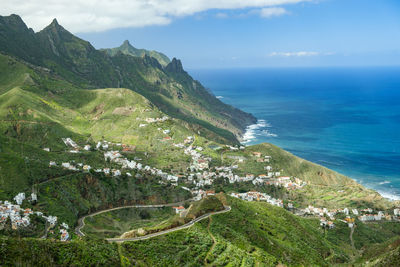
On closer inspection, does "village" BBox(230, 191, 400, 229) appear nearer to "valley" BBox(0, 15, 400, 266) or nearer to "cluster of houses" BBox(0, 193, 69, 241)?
"valley" BBox(0, 15, 400, 266)

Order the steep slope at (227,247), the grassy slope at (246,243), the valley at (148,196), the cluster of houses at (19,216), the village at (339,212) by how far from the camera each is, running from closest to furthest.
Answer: the steep slope at (227,247), the grassy slope at (246,243), the valley at (148,196), the cluster of houses at (19,216), the village at (339,212)

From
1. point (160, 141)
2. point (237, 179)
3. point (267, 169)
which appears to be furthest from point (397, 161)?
point (160, 141)

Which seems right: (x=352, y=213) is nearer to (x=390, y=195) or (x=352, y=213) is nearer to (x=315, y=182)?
(x=315, y=182)

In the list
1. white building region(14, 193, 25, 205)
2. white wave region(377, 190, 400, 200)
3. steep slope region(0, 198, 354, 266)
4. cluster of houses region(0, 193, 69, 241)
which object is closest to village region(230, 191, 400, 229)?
steep slope region(0, 198, 354, 266)

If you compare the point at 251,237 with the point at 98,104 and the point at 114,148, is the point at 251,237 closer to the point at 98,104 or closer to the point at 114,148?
the point at 114,148

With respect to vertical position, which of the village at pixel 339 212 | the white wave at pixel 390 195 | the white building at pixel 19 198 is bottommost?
the village at pixel 339 212

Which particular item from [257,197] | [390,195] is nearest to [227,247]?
[257,197]

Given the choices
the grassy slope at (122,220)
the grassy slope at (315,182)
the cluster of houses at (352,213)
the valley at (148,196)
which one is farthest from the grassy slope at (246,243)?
the grassy slope at (315,182)

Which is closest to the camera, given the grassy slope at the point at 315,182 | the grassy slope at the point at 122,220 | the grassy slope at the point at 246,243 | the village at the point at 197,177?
the grassy slope at the point at 246,243

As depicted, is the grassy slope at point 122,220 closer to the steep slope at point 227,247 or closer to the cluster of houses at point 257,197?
the steep slope at point 227,247
